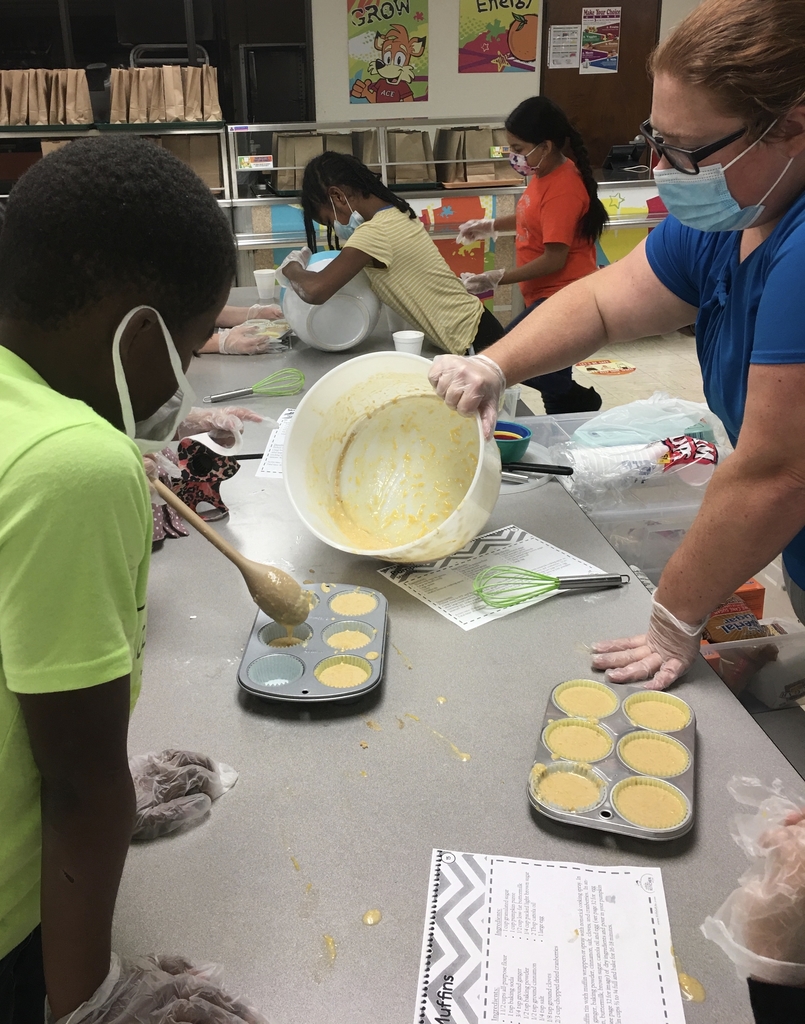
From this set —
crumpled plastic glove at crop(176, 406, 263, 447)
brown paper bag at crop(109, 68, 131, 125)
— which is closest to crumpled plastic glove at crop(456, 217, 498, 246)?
brown paper bag at crop(109, 68, 131, 125)

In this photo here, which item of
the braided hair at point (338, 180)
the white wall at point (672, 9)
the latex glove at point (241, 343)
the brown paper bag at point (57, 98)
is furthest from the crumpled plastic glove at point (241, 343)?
the white wall at point (672, 9)

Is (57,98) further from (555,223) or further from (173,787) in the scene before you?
(173,787)

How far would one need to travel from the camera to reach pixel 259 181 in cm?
510

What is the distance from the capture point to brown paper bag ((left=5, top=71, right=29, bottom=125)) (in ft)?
13.6

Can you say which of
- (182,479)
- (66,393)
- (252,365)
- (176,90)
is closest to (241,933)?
(66,393)

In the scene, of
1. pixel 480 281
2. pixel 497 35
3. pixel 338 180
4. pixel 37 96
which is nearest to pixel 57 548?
pixel 338 180

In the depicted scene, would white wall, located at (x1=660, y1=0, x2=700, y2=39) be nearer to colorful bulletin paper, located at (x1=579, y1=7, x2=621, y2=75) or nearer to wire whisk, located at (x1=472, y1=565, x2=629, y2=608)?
colorful bulletin paper, located at (x1=579, y1=7, x2=621, y2=75)

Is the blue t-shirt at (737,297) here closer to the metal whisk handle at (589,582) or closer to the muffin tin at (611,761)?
the metal whisk handle at (589,582)

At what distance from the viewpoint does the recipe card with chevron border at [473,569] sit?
1.31 meters

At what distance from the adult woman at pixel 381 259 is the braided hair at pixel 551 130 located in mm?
648

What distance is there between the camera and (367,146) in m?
4.52

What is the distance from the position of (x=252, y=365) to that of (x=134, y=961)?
2.20m

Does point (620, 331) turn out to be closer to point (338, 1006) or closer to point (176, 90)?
point (338, 1006)

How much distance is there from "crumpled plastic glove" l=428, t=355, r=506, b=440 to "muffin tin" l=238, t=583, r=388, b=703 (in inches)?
14.1
